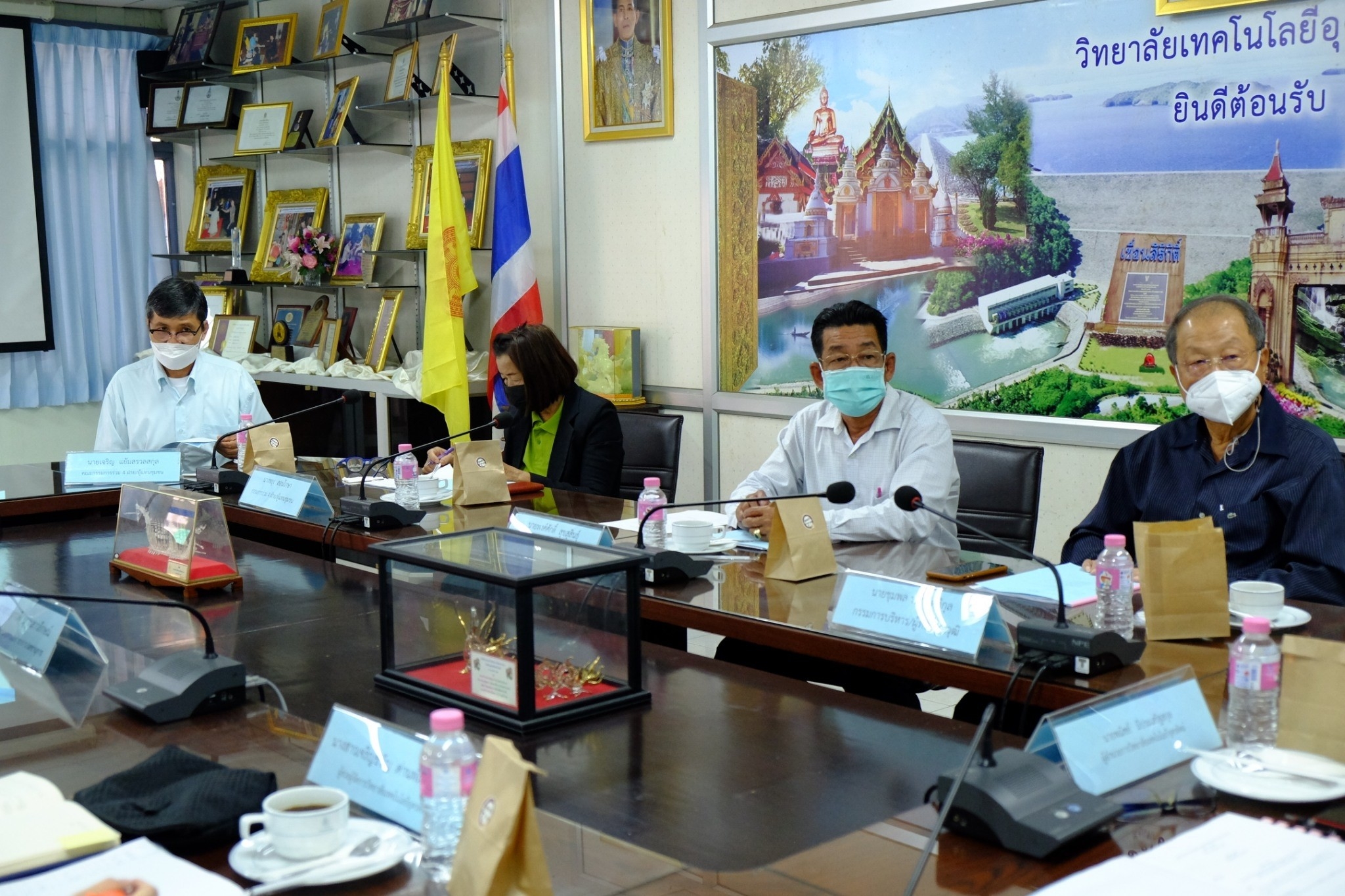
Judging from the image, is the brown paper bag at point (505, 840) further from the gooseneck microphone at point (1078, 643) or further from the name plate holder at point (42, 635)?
the name plate holder at point (42, 635)

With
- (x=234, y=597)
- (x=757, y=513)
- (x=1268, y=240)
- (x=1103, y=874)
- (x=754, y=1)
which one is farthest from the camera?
(x=754, y=1)

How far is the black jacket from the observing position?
3727 mm

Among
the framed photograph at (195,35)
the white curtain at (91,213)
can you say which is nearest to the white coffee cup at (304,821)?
the framed photograph at (195,35)

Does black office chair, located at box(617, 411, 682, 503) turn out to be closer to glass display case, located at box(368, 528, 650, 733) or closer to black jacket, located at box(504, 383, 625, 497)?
black jacket, located at box(504, 383, 625, 497)

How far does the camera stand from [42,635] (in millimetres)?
1979

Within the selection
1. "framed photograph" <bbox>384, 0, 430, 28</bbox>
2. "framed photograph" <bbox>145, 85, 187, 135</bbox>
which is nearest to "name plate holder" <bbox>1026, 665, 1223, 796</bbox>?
"framed photograph" <bbox>384, 0, 430, 28</bbox>

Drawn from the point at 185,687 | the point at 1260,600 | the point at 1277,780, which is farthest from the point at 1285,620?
the point at 185,687

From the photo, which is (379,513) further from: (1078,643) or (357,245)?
(357,245)

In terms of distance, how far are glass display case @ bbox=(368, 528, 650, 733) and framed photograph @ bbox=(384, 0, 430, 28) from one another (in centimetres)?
397

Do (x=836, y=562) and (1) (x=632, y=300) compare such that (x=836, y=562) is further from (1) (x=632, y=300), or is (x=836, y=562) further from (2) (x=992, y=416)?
(1) (x=632, y=300)

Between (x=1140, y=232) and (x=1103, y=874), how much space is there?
2801 mm

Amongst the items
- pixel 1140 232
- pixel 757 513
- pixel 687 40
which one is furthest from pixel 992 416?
pixel 687 40

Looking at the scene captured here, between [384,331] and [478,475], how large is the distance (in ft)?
9.07

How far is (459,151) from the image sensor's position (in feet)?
18.3
